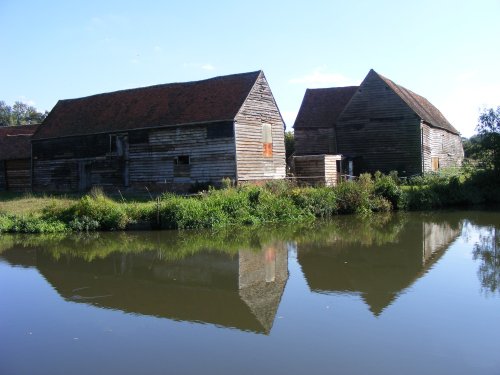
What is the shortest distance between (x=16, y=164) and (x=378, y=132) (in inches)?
1008

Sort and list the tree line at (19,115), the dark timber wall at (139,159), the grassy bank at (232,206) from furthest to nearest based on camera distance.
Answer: the tree line at (19,115), the dark timber wall at (139,159), the grassy bank at (232,206)

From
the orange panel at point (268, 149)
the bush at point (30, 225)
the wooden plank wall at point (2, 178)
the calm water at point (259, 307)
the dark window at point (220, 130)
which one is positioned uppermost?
the dark window at point (220, 130)

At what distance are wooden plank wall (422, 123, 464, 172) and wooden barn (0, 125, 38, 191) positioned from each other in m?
27.6

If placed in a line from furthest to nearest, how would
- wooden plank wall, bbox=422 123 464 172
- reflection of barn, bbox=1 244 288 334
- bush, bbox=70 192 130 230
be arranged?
1. wooden plank wall, bbox=422 123 464 172
2. bush, bbox=70 192 130 230
3. reflection of barn, bbox=1 244 288 334

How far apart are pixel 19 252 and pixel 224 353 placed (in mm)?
11492

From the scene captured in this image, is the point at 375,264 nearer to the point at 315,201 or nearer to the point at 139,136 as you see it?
the point at 315,201

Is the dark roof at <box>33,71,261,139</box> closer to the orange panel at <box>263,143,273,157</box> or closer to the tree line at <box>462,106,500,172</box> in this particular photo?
the orange panel at <box>263,143,273,157</box>

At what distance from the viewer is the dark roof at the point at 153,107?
27781 mm

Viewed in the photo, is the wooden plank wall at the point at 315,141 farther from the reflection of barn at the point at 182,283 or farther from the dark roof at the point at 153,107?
the reflection of barn at the point at 182,283

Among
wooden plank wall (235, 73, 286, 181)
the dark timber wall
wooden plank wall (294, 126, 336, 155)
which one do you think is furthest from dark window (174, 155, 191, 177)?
wooden plank wall (294, 126, 336, 155)

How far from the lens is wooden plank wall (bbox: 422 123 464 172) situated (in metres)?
34.1

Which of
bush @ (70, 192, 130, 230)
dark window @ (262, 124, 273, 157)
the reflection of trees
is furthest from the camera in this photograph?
dark window @ (262, 124, 273, 157)

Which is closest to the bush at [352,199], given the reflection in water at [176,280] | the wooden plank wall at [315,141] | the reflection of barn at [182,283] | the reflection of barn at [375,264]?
the reflection of barn at [375,264]

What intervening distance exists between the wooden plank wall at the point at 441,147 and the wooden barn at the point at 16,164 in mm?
27561
